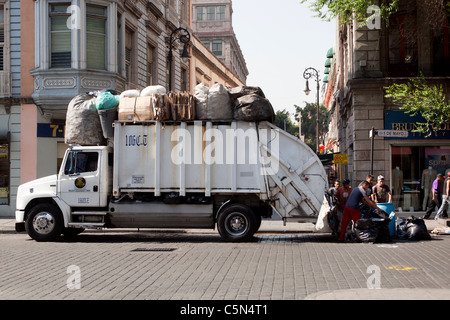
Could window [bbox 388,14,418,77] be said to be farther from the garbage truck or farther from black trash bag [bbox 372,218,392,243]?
the garbage truck

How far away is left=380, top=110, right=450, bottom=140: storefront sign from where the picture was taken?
21875mm

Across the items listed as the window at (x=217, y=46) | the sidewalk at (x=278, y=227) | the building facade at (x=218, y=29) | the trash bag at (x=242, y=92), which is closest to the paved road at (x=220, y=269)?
the sidewalk at (x=278, y=227)

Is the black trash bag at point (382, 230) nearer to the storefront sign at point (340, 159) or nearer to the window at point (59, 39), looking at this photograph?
the storefront sign at point (340, 159)

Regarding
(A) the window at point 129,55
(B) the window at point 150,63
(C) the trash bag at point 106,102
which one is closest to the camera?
(C) the trash bag at point 106,102

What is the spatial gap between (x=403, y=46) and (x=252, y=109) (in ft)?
37.3

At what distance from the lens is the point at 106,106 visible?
1427 cm

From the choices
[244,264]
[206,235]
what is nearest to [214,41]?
[206,235]

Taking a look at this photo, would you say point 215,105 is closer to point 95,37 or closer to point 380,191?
point 380,191

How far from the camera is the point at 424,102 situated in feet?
62.7

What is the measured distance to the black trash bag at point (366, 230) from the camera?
14.0 m

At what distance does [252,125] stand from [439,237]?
19.9 ft

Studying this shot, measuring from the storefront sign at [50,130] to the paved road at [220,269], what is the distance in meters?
7.74

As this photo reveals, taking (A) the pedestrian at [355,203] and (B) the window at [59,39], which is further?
(B) the window at [59,39]

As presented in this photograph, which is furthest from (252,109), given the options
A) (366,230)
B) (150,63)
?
(150,63)
